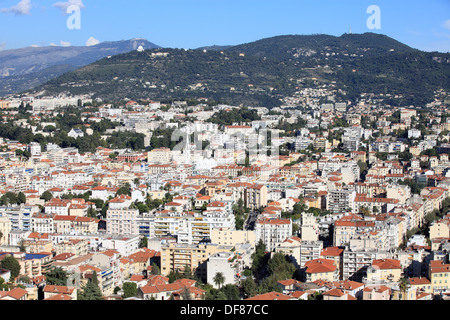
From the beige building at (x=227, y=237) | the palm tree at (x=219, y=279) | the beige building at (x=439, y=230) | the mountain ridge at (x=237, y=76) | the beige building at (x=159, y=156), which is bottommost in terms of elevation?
the palm tree at (x=219, y=279)

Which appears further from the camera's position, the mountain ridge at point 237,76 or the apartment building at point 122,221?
the mountain ridge at point 237,76

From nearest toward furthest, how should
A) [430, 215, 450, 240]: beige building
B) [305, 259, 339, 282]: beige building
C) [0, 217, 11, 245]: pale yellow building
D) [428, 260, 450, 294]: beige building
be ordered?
[428, 260, 450, 294]: beige building → [305, 259, 339, 282]: beige building → [430, 215, 450, 240]: beige building → [0, 217, 11, 245]: pale yellow building

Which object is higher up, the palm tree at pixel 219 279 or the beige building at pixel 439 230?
the beige building at pixel 439 230

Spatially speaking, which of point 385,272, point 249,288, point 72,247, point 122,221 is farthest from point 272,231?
point 72,247

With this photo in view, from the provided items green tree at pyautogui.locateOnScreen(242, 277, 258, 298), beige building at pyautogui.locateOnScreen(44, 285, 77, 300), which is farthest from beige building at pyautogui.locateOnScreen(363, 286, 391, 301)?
beige building at pyautogui.locateOnScreen(44, 285, 77, 300)

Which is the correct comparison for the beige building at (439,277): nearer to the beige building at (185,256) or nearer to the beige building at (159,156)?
the beige building at (185,256)

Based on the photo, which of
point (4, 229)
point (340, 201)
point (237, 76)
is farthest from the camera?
point (237, 76)

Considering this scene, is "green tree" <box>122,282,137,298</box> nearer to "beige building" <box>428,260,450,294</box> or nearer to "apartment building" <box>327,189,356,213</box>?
"beige building" <box>428,260,450,294</box>

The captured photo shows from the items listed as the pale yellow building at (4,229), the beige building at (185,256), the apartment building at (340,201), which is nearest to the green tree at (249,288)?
the beige building at (185,256)

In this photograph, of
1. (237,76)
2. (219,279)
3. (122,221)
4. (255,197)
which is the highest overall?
(237,76)

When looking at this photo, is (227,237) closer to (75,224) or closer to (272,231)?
(272,231)
